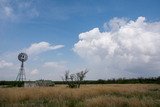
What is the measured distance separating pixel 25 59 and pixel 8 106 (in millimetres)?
49762

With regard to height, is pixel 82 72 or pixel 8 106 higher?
pixel 82 72

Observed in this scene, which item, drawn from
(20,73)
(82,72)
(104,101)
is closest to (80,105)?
(104,101)

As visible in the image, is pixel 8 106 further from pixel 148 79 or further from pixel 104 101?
pixel 148 79

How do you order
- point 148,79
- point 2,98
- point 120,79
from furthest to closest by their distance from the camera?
point 120,79 < point 148,79 < point 2,98

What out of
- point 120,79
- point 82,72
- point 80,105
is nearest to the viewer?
point 80,105

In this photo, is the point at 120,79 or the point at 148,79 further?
the point at 120,79

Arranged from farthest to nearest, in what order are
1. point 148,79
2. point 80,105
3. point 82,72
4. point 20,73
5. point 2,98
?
1. point 148,79
2. point 82,72
3. point 20,73
4. point 2,98
5. point 80,105

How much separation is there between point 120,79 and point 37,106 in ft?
296

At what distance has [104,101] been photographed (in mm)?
15266

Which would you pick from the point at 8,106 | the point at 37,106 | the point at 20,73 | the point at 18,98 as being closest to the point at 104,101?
the point at 37,106

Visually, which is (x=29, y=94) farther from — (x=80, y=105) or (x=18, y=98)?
(x=80, y=105)

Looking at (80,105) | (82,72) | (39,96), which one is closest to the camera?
(80,105)

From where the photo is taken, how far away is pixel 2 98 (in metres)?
20.0

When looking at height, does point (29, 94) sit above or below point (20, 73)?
below
